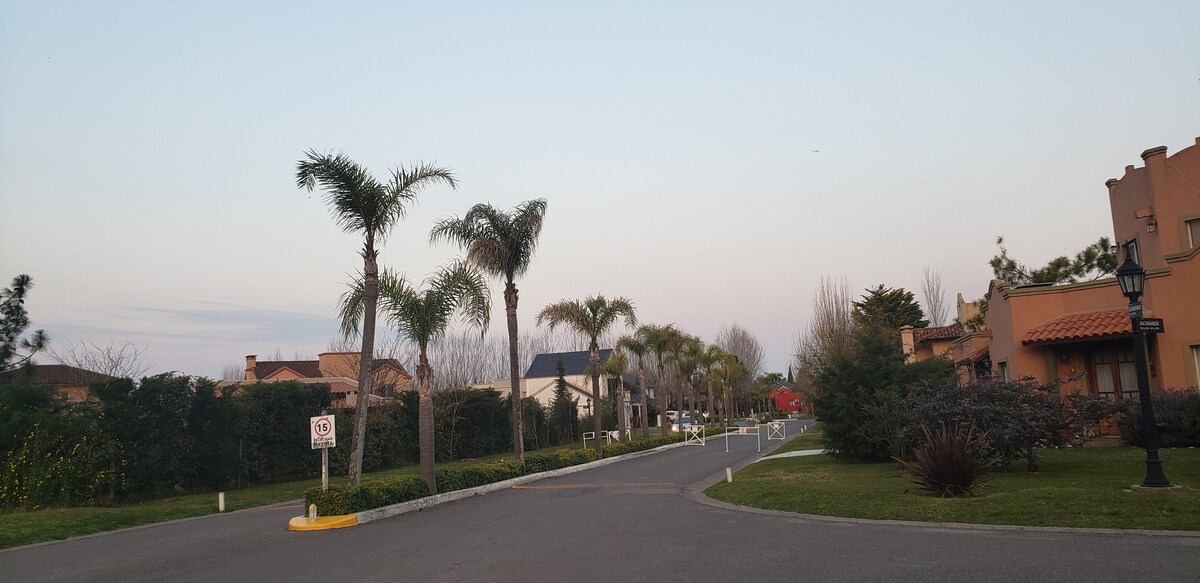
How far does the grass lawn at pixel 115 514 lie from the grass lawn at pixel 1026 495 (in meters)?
11.9

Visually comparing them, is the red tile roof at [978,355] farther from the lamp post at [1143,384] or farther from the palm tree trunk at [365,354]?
the palm tree trunk at [365,354]

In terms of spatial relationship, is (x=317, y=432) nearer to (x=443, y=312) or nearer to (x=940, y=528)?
(x=443, y=312)

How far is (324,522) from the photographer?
1486 cm

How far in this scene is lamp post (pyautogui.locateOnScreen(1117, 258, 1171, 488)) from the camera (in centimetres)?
1231

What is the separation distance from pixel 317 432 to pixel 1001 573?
493 inches

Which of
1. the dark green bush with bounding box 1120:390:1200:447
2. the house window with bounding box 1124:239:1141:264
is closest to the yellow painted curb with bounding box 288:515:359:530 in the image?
the dark green bush with bounding box 1120:390:1200:447

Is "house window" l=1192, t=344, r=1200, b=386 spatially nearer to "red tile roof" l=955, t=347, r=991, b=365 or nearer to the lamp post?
"red tile roof" l=955, t=347, r=991, b=365

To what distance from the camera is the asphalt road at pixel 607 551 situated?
879cm

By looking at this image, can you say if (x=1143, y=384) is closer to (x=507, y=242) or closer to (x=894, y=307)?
(x=507, y=242)

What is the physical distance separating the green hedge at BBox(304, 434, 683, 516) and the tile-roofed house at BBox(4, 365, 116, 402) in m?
10.0

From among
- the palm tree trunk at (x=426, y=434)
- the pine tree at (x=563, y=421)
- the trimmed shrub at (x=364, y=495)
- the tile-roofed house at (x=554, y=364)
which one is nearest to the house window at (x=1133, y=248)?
the palm tree trunk at (x=426, y=434)

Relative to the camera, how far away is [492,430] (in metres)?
38.0

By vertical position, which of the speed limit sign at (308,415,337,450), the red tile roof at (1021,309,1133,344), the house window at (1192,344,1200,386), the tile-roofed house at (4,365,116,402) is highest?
the tile-roofed house at (4,365,116,402)

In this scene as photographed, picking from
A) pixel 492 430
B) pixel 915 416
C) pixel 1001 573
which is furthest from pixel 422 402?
pixel 492 430
